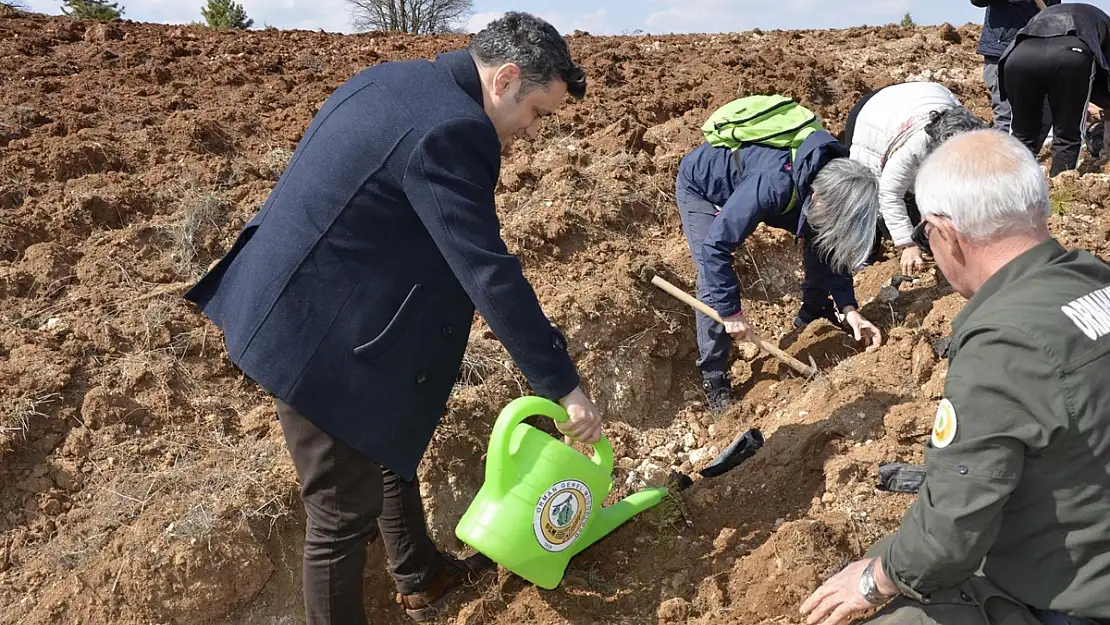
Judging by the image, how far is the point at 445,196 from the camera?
1.93 metres

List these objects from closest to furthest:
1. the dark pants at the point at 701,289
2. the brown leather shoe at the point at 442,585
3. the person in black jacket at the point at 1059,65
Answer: the brown leather shoe at the point at 442,585 < the dark pants at the point at 701,289 < the person in black jacket at the point at 1059,65

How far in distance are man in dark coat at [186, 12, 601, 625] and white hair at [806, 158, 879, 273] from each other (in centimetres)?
143

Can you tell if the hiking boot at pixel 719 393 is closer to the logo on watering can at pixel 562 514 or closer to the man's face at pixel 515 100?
the logo on watering can at pixel 562 514

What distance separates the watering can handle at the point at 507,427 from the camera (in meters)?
2.39

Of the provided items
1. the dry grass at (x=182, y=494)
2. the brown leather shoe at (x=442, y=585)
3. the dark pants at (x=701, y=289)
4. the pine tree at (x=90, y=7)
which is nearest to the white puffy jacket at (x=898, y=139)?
the dark pants at (x=701, y=289)

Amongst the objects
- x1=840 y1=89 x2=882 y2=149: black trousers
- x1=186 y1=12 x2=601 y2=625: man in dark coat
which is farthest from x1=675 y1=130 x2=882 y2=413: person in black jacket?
x1=186 y1=12 x2=601 y2=625: man in dark coat

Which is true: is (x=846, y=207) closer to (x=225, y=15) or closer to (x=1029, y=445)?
(x=1029, y=445)

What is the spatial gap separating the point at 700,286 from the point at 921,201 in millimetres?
2066

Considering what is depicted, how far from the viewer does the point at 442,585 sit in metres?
2.82

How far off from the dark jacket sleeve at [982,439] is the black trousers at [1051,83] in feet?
11.9

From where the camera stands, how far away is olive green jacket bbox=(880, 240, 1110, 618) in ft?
4.76

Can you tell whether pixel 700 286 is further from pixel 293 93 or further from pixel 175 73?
pixel 175 73

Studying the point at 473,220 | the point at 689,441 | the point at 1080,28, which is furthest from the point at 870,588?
the point at 1080,28

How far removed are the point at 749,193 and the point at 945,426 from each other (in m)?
1.97
